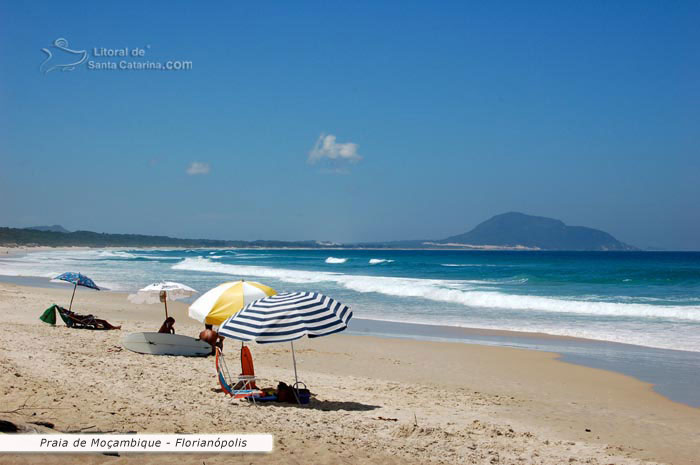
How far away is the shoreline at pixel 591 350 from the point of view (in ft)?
34.0

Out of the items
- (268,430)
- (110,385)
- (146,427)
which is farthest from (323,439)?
(110,385)

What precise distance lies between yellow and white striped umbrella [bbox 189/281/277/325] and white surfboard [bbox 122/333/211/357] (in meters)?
2.27

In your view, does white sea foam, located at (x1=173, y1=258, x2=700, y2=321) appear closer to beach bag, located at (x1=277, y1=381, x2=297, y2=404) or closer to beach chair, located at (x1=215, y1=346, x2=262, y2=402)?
beach bag, located at (x1=277, y1=381, x2=297, y2=404)

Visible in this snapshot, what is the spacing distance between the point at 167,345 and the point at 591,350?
9461 mm

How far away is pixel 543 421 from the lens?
7758 millimetres

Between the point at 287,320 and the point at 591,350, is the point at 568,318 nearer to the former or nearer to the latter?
the point at 591,350

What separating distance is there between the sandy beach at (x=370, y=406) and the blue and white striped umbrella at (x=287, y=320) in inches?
39.2

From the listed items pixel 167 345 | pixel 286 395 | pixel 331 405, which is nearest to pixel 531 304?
pixel 167 345

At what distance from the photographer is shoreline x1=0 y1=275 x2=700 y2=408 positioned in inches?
408

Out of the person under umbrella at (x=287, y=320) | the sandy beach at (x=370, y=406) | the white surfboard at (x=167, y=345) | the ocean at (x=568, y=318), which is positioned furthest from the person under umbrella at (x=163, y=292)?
the ocean at (x=568, y=318)

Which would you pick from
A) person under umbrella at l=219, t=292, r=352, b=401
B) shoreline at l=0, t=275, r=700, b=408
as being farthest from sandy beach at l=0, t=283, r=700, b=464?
person under umbrella at l=219, t=292, r=352, b=401

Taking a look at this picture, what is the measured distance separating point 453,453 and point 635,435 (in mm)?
2631

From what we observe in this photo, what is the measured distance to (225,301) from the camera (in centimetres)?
941

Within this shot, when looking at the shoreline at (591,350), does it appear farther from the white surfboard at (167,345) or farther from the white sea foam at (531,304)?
the white sea foam at (531,304)
